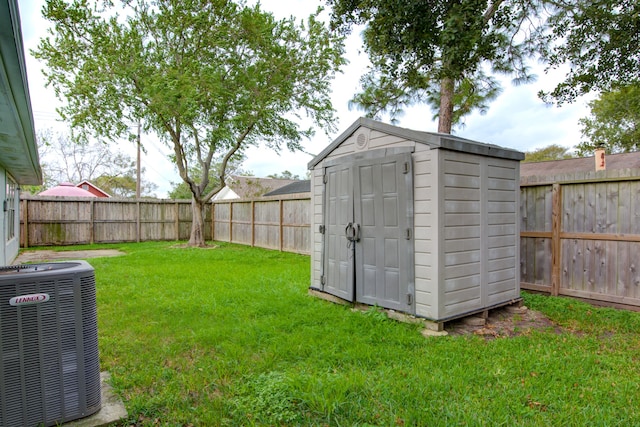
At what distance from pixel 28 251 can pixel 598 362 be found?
13.1m

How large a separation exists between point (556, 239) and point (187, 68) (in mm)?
10095

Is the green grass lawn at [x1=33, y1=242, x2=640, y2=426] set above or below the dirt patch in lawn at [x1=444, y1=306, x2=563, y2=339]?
above

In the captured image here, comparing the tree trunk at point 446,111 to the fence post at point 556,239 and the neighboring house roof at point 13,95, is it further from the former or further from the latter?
the neighboring house roof at point 13,95

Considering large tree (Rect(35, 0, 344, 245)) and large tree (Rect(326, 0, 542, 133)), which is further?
large tree (Rect(35, 0, 344, 245))

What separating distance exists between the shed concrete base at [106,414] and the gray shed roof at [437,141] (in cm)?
332

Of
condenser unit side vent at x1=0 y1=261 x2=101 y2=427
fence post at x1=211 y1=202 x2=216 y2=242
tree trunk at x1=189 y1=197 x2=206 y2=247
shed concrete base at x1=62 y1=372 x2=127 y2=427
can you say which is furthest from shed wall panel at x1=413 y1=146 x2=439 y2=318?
fence post at x1=211 y1=202 x2=216 y2=242

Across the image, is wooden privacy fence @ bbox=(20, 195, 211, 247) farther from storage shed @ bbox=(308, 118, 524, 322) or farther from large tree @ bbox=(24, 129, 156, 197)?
large tree @ bbox=(24, 129, 156, 197)

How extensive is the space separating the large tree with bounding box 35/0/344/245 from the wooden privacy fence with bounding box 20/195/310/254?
160 cm

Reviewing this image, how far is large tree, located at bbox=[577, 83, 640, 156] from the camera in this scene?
52.2 feet

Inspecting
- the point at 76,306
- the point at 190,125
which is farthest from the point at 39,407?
the point at 190,125

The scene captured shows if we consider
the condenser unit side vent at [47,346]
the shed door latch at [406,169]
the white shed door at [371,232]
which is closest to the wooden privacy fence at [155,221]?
the white shed door at [371,232]

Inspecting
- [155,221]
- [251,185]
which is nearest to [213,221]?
[155,221]

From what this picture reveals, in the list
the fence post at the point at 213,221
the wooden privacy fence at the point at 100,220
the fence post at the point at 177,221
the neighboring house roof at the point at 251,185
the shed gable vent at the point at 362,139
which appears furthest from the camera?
the neighboring house roof at the point at 251,185

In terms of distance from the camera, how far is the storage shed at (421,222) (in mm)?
3639
